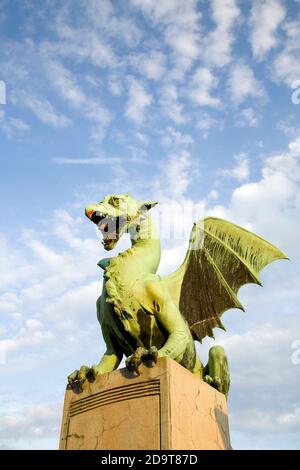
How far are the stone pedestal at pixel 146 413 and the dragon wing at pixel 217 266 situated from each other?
1577 millimetres

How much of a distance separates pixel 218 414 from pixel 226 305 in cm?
184

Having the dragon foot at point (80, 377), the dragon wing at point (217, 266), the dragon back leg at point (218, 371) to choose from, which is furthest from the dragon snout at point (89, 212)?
the dragon back leg at point (218, 371)

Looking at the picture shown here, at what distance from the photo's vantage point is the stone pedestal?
13.1 feet

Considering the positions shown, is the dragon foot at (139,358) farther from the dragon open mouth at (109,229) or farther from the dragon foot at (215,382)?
the dragon open mouth at (109,229)

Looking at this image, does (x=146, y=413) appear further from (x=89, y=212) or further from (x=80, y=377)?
(x=89, y=212)

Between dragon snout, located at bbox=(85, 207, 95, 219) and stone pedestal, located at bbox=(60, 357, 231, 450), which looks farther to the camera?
dragon snout, located at bbox=(85, 207, 95, 219)

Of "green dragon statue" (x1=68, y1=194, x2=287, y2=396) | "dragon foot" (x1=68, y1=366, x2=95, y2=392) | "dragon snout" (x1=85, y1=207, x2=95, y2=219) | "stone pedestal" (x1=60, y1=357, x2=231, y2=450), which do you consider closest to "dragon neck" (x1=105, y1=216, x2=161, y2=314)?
"green dragon statue" (x1=68, y1=194, x2=287, y2=396)

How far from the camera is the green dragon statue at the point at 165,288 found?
16.5 ft

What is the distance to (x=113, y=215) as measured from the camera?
5691 mm

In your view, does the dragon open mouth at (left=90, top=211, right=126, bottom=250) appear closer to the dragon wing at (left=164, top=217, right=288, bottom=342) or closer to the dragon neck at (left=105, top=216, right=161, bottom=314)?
the dragon neck at (left=105, top=216, right=161, bottom=314)

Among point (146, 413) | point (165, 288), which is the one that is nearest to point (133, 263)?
point (165, 288)

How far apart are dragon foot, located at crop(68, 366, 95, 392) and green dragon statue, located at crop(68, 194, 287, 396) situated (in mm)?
10
